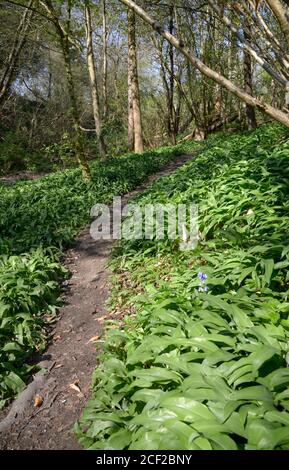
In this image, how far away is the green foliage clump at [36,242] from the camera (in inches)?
147

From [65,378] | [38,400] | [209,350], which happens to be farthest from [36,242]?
[209,350]

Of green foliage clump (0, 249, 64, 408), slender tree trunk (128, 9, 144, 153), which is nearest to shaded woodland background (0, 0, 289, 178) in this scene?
slender tree trunk (128, 9, 144, 153)

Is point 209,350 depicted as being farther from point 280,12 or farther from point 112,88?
point 112,88

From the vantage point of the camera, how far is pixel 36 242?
622cm

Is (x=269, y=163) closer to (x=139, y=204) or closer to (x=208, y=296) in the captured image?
(x=139, y=204)

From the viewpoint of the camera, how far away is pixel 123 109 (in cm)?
2225

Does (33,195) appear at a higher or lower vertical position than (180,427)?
higher

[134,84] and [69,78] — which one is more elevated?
[134,84]

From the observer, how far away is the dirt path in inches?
110

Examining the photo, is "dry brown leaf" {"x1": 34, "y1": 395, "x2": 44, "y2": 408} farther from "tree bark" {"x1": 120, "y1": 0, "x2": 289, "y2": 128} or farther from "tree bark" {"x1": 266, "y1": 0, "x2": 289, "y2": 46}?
"tree bark" {"x1": 266, "y1": 0, "x2": 289, "y2": 46}

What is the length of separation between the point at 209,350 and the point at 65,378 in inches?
60.8
